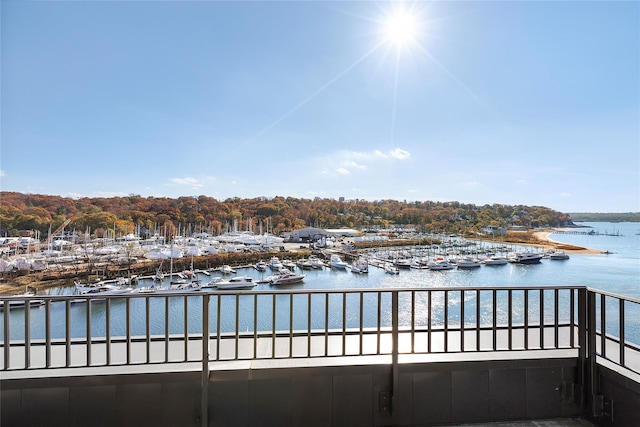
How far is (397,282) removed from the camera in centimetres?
1534

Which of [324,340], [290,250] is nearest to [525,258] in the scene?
[290,250]

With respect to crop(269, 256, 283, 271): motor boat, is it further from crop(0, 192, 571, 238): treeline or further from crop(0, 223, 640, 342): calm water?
crop(0, 192, 571, 238): treeline

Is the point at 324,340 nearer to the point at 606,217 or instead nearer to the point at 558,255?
the point at 606,217

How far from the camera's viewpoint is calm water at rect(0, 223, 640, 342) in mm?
11039

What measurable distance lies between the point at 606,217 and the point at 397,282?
8650 millimetres

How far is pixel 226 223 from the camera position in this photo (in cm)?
1417

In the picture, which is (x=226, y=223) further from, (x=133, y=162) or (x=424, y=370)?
(x=424, y=370)

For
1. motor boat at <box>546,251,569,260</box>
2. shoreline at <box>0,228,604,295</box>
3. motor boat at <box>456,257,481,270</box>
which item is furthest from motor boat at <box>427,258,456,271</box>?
motor boat at <box>546,251,569,260</box>

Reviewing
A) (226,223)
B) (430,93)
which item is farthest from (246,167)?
(430,93)

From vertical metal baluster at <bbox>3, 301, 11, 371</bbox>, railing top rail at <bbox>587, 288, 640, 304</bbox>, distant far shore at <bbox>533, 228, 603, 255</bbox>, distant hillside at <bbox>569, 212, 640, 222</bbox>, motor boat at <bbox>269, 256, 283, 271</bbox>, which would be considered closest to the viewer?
vertical metal baluster at <bbox>3, 301, 11, 371</bbox>

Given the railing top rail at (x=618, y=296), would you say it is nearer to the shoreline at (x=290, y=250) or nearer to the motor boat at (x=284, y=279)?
the motor boat at (x=284, y=279)

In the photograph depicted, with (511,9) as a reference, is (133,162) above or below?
below

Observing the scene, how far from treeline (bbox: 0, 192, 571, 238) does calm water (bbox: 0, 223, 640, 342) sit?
8.71ft

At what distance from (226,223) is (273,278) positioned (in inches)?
136
